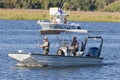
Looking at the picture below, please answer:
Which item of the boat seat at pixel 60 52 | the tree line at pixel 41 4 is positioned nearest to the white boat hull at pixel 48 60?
the boat seat at pixel 60 52

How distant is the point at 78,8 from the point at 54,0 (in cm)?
880

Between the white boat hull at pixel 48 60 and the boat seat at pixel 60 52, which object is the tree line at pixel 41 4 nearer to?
the white boat hull at pixel 48 60

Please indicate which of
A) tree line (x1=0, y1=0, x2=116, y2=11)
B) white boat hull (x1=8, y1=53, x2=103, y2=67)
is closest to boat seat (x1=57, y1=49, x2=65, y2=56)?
white boat hull (x1=8, y1=53, x2=103, y2=67)

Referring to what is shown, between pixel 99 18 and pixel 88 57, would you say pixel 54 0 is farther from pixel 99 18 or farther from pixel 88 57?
pixel 88 57

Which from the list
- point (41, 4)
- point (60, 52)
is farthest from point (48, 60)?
point (41, 4)

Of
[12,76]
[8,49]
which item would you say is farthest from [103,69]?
[8,49]

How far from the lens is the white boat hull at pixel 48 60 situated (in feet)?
125

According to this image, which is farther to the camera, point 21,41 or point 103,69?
point 21,41

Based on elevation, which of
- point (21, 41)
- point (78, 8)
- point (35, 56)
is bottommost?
point (78, 8)

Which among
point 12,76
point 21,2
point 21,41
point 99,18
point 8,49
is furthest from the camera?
point 21,2

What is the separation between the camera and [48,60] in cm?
Result: 3838

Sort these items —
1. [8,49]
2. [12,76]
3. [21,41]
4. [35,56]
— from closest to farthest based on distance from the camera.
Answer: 1. [12,76]
2. [35,56]
3. [8,49]
4. [21,41]

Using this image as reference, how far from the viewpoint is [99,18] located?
370 ft

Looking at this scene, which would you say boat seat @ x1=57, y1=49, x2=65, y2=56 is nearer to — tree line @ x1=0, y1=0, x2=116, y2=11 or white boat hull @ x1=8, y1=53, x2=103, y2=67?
white boat hull @ x1=8, y1=53, x2=103, y2=67
